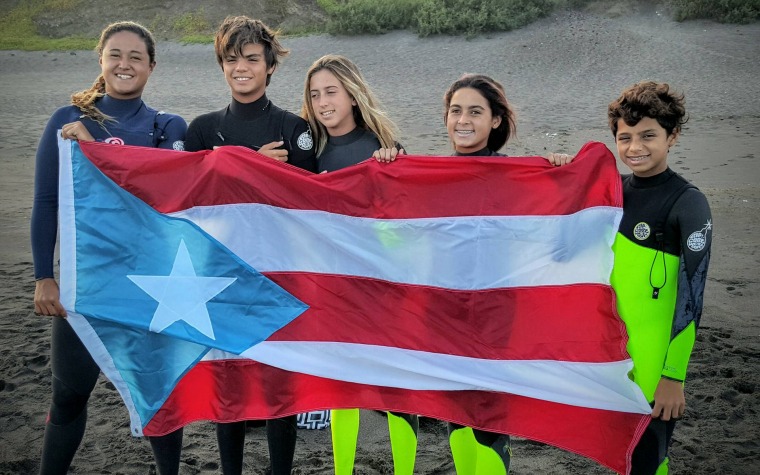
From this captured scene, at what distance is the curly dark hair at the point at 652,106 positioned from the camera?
3.21 meters

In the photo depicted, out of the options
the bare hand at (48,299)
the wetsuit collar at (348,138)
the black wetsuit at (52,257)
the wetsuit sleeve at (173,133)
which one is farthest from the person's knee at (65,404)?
the wetsuit collar at (348,138)

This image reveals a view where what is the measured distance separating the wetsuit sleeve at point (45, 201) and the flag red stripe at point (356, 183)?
157mm

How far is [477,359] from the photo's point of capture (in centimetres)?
349

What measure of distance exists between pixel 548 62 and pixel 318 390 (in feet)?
60.4

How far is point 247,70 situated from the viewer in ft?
12.3

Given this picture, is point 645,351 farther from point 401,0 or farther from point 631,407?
point 401,0

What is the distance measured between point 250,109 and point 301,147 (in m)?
0.32

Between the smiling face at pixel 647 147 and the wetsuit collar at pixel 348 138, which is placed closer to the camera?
the smiling face at pixel 647 147

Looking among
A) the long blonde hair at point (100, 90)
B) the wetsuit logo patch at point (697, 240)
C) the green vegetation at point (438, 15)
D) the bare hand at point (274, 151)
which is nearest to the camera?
the wetsuit logo patch at point (697, 240)

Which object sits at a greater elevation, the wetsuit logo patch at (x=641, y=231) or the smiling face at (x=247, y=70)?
the smiling face at (x=247, y=70)

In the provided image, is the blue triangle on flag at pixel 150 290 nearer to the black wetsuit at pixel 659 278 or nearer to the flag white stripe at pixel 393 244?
the flag white stripe at pixel 393 244

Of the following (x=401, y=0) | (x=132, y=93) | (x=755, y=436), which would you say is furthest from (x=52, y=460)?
(x=401, y=0)

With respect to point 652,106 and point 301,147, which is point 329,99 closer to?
point 301,147

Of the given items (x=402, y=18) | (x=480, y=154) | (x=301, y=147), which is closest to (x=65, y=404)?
(x=301, y=147)
